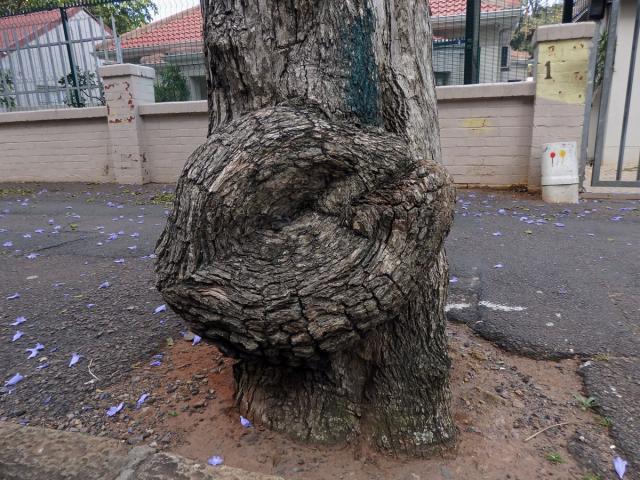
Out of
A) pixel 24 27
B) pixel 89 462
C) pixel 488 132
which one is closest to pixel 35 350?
pixel 89 462

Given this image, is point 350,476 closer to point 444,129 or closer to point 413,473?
point 413,473

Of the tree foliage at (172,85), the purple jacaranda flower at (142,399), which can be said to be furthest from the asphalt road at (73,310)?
the tree foliage at (172,85)

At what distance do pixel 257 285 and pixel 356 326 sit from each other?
12.7 inches

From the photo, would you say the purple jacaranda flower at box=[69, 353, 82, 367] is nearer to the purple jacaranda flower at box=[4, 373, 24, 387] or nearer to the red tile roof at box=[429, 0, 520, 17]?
the purple jacaranda flower at box=[4, 373, 24, 387]

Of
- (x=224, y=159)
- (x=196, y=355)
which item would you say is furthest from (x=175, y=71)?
(x=224, y=159)

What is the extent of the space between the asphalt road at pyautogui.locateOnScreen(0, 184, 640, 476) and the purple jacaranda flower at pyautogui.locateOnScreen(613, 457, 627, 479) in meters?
0.05

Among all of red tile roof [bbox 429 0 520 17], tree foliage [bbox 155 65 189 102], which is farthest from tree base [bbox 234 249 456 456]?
tree foliage [bbox 155 65 189 102]

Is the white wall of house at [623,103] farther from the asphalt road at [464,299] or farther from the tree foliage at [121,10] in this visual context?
the tree foliage at [121,10]

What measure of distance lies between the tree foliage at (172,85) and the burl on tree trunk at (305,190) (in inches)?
Result: 352

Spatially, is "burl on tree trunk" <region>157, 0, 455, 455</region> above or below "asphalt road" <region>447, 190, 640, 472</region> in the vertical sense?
above

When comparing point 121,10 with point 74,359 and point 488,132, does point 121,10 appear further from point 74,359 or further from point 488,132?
point 74,359

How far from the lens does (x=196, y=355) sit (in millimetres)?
2377

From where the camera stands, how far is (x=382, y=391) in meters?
1.78

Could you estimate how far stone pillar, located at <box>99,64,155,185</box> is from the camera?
25.4 feet
